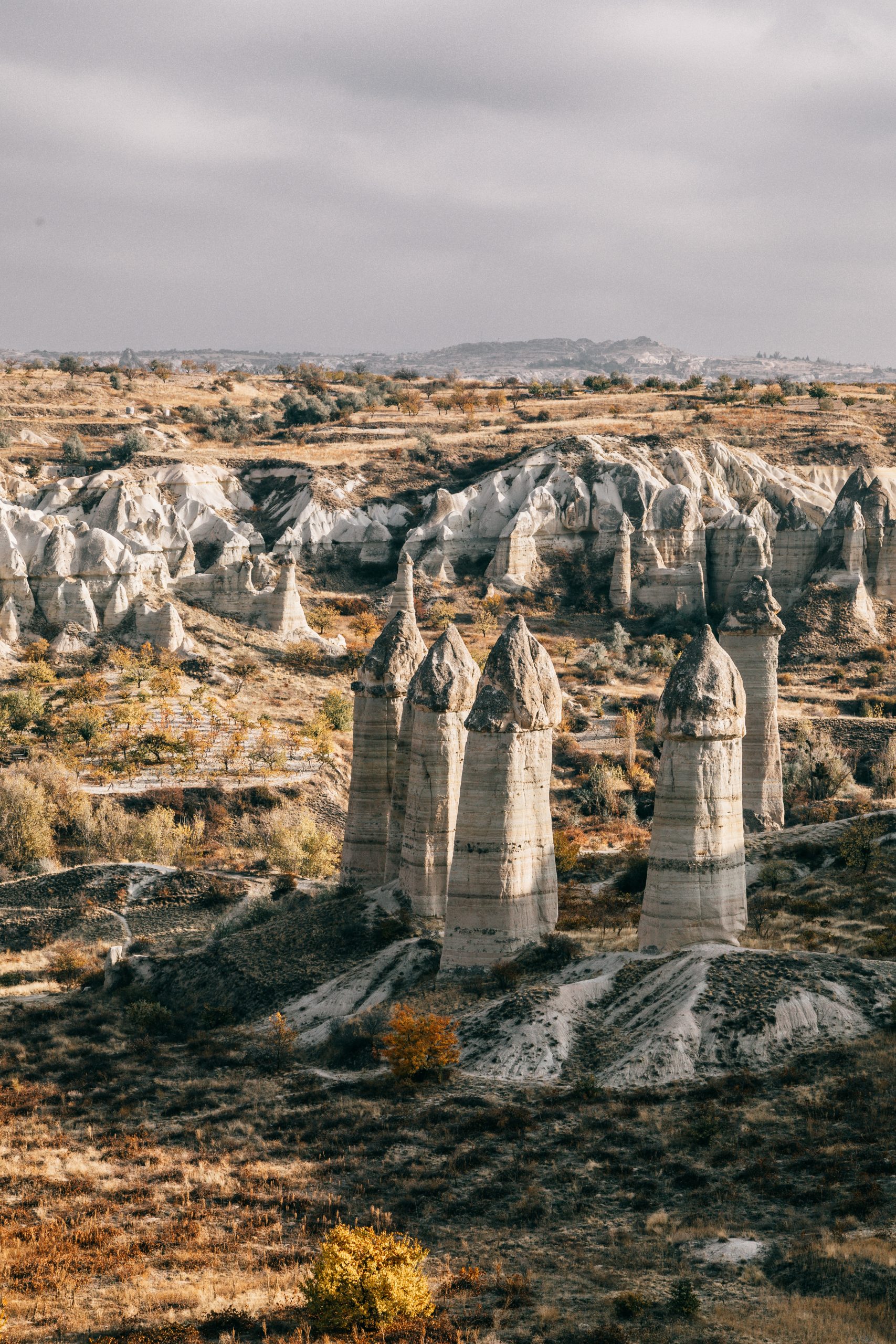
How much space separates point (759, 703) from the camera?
3136cm

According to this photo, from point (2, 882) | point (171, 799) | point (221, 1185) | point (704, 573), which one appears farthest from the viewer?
point (704, 573)

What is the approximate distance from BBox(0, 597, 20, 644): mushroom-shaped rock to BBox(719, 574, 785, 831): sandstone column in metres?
34.3

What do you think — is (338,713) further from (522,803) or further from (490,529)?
(522,803)

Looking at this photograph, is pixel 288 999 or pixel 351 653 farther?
pixel 351 653

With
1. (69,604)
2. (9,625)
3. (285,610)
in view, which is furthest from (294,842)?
(285,610)

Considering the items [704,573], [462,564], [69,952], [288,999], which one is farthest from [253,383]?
[288,999]

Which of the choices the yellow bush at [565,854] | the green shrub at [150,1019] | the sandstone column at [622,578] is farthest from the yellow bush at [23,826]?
the sandstone column at [622,578]

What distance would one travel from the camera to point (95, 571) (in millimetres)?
57688

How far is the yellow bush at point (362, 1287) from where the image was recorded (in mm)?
12539

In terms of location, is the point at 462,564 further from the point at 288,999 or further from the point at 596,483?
the point at 288,999

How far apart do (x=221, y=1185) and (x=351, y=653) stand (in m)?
43.5

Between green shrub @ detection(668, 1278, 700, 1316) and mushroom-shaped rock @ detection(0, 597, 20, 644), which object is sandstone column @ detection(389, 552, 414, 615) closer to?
mushroom-shaped rock @ detection(0, 597, 20, 644)

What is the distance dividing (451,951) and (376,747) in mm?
6891

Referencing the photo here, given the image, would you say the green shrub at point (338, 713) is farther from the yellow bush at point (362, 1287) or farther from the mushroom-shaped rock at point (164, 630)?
the yellow bush at point (362, 1287)
